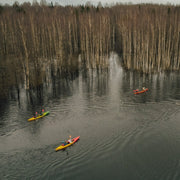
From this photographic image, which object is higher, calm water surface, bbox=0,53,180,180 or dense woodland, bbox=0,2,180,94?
dense woodland, bbox=0,2,180,94

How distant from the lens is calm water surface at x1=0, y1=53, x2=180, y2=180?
1355 cm

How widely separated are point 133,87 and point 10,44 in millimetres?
37052

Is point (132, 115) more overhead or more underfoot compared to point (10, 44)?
more underfoot

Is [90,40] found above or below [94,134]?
above

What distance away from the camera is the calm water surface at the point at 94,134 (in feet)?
44.4

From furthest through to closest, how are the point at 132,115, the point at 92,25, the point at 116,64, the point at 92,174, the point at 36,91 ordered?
the point at 116,64, the point at 92,25, the point at 36,91, the point at 132,115, the point at 92,174

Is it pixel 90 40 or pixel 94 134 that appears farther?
pixel 90 40

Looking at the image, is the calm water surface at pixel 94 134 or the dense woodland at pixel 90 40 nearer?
the calm water surface at pixel 94 134

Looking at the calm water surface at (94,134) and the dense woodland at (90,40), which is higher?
the dense woodland at (90,40)

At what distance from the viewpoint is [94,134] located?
18.0m

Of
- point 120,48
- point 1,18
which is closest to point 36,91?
point 1,18

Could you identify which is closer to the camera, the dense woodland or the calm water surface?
the calm water surface

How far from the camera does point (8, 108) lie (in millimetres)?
24672

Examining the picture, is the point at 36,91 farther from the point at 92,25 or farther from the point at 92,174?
the point at 92,25
